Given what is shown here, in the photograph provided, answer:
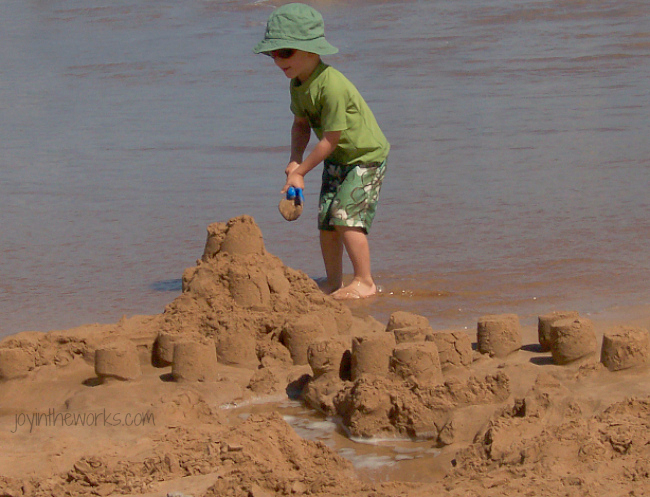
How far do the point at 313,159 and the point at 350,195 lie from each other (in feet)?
1.27

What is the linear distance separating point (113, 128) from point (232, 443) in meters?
6.96

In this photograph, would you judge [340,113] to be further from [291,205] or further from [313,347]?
[313,347]

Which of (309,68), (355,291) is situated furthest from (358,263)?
(309,68)

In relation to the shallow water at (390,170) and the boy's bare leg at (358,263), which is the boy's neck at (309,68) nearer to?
the boy's bare leg at (358,263)

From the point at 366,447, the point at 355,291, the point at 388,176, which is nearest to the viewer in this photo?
the point at 366,447

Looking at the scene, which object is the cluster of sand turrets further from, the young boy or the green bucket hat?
the green bucket hat

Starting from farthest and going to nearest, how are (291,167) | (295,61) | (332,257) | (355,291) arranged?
(332,257) → (355,291) → (291,167) → (295,61)

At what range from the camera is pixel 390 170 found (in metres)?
7.50

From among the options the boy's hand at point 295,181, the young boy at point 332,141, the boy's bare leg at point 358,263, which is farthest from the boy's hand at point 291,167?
the boy's bare leg at point 358,263

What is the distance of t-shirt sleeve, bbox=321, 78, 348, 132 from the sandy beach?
2.21 ft

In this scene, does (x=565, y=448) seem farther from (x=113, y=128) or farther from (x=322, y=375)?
(x=113, y=128)

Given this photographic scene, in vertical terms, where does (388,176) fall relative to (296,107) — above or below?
below

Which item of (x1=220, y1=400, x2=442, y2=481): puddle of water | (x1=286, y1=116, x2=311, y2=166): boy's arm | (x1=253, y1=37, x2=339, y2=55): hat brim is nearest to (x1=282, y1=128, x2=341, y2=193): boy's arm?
(x1=286, y1=116, x2=311, y2=166): boy's arm

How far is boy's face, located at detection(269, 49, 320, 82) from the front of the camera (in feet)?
15.0
